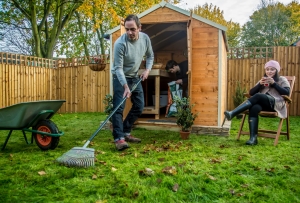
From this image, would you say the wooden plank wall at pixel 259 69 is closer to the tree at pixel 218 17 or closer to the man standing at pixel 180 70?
the man standing at pixel 180 70

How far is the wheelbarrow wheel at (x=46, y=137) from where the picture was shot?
316 cm

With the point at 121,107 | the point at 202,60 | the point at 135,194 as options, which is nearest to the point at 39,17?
the point at 202,60

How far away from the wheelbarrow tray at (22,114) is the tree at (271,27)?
14078 millimetres

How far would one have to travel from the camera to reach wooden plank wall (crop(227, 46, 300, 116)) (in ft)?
24.0

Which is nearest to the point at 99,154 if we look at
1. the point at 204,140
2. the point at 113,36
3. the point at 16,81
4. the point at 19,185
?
the point at 19,185

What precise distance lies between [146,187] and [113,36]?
3509 millimetres

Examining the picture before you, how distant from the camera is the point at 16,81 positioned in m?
7.09

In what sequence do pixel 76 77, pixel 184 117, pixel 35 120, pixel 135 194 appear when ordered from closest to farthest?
pixel 135 194 → pixel 35 120 → pixel 184 117 → pixel 76 77

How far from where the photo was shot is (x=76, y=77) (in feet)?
28.0

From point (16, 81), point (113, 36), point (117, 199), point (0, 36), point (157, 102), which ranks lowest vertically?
point (117, 199)

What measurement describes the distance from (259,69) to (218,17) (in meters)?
14.5

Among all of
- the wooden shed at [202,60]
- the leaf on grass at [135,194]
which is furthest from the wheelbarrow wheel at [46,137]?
the wooden shed at [202,60]

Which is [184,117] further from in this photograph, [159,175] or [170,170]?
[159,175]

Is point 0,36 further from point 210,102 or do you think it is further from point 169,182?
point 169,182
